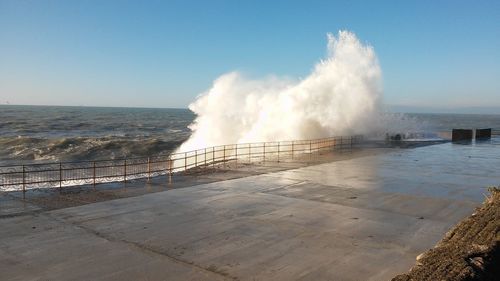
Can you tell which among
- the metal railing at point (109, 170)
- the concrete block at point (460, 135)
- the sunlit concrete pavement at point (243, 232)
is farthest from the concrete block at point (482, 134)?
the sunlit concrete pavement at point (243, 232)

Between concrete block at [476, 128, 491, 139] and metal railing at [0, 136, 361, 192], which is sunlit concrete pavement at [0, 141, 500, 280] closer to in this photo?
metal railing at [0, 136, 361, 192]

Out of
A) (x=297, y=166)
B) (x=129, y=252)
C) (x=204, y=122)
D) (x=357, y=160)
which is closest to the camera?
(x=129, y=252)

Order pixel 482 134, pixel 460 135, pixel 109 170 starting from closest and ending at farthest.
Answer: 1. pixel 109 170
2. pixel 460 135
3. pixel 482 134

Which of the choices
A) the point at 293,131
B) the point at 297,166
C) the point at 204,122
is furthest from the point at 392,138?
the point at 297,166

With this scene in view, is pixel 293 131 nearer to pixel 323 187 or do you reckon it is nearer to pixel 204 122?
pixel 204 122

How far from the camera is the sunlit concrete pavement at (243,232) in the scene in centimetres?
600

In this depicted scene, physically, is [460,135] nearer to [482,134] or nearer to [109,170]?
[482,134]

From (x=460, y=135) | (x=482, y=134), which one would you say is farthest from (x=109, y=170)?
(x=482, y=134)

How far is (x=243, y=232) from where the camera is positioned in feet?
25.8

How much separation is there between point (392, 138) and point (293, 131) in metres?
8.66

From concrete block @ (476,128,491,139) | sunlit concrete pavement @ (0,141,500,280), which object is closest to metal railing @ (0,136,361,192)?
sunlit concrete pavement @ (0,141,500,280)

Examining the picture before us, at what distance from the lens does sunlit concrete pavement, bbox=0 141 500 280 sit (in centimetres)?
600

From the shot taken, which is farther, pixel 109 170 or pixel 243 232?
pixel 109 170

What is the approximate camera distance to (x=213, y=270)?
5.98m
